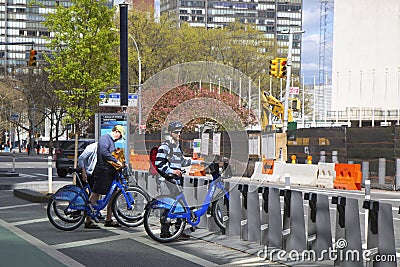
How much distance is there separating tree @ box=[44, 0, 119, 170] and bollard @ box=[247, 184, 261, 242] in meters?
9.44

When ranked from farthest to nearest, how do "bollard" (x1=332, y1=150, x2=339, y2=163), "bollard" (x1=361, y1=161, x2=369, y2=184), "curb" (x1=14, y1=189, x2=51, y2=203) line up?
"bollard" (x1=332, y1=150, x2=339, y2=163), "bollard" (x1=361, y1=161, x2=369, y2=184), "curb" (x1=14, y1=189, x2=51, y2=203)

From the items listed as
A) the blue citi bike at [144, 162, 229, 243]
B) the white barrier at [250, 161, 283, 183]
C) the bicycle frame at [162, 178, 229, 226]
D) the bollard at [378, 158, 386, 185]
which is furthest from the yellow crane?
the bicycle frame at [162, 178, 229, 226]

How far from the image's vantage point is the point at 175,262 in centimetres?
989

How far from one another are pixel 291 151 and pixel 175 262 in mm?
26632

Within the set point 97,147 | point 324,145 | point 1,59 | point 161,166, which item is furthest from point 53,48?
point 1,59

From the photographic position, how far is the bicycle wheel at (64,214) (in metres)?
13.0

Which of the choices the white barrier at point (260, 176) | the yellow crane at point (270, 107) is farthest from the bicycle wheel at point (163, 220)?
the yellow crane at point (270, 107)

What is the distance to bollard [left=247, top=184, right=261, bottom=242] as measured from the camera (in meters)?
11.5

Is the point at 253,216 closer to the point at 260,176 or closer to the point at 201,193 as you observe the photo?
the point at 201,193

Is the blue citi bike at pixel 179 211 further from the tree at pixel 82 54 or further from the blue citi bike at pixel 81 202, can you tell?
the tree at pixel 82 54

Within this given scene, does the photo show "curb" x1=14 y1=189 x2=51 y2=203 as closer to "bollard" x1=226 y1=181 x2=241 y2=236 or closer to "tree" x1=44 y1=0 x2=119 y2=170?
"tree" x1=44 y1=0 x2=119 y2=170

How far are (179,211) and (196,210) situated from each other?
52 centimetres

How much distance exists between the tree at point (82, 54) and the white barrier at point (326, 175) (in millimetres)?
9965

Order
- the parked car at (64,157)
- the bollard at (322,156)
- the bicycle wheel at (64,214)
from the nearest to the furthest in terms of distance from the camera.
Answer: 1. the bicycle wheel at (64,214)
2. the bollard at (322,156)
3. the parked car at (64,157)
